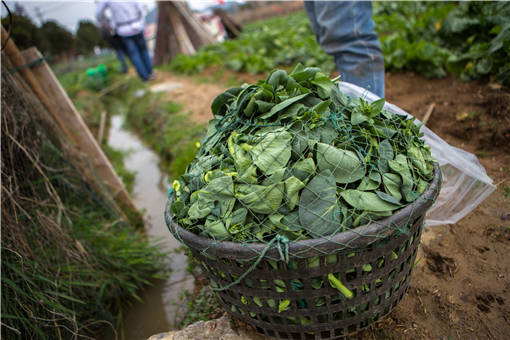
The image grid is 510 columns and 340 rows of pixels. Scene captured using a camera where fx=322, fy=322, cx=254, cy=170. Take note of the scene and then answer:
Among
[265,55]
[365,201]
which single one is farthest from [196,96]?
[365,201]

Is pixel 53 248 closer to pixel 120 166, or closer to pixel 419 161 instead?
pixel 419 161

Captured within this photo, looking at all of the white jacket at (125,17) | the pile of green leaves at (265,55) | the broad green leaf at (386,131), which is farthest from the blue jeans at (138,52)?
the broad green leaf at (386,131)

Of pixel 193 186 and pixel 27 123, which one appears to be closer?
→ pixel 193 186

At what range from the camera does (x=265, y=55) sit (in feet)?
19.5

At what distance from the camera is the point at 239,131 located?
4.27ft

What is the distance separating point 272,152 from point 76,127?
223cm

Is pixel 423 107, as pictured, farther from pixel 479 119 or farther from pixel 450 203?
pixel 450 203

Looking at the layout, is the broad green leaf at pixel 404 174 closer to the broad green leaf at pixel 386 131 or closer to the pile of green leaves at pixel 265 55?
the broad green leaf at pixel 386 131

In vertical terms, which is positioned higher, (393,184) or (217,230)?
(217,230)

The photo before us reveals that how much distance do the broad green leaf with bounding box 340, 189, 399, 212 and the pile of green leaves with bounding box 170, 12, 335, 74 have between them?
140 inches

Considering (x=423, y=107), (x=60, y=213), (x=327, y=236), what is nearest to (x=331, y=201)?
(x=327, y=236)

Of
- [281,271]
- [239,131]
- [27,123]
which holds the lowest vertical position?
[281,271]

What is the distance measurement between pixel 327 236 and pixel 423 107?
2215mm

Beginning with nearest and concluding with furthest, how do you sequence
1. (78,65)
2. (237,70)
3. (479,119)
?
(479,119), (237,70), (78,65)
